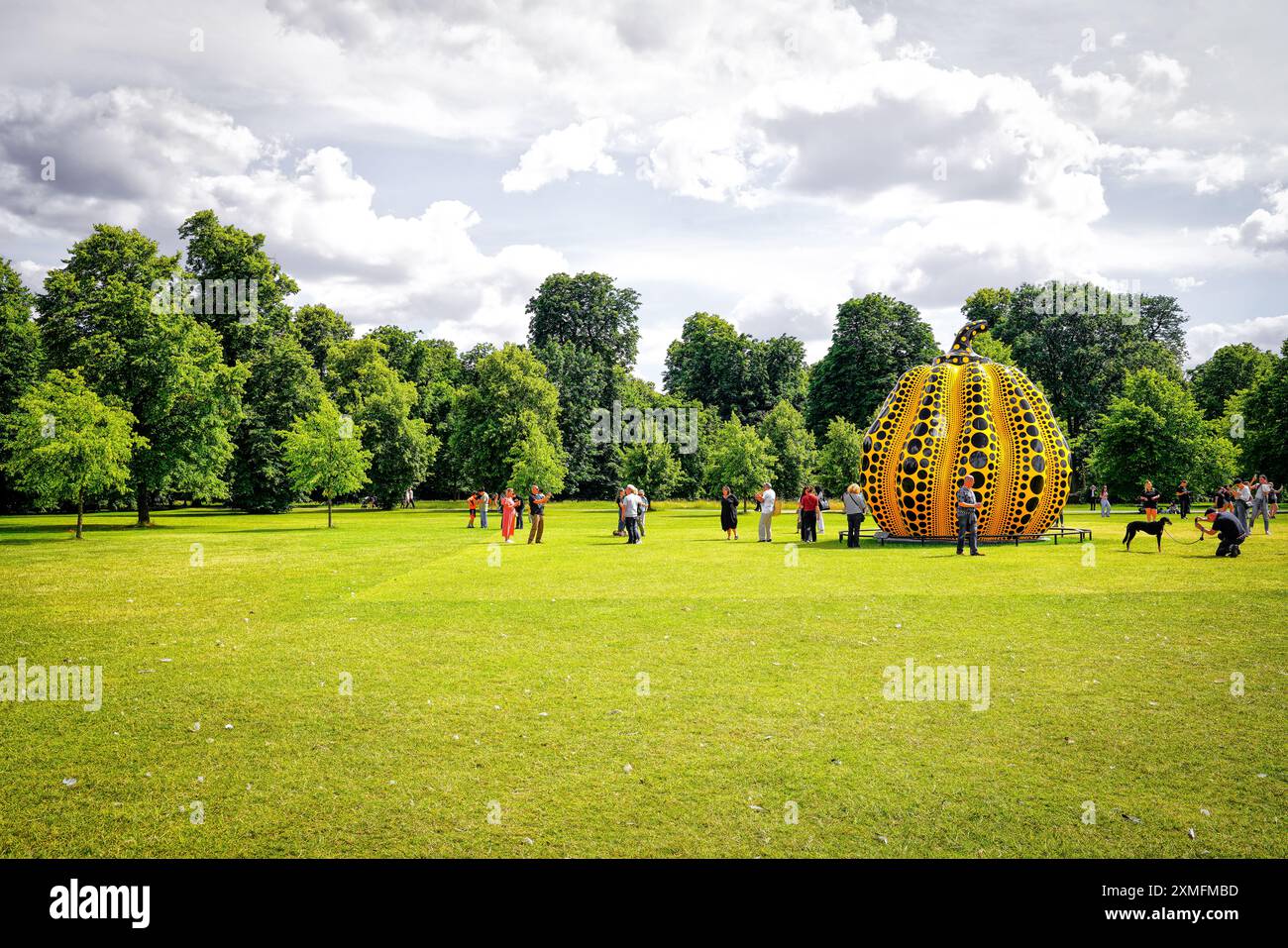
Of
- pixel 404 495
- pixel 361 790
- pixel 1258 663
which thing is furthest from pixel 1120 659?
pixel 404 495

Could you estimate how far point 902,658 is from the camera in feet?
36.9

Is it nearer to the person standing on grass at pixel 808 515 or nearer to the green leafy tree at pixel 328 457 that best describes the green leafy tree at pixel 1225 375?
the person standing on grass at pixel 808 515

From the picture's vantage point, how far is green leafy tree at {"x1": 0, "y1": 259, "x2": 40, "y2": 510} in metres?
53.3

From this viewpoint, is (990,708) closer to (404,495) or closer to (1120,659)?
(1120,659)

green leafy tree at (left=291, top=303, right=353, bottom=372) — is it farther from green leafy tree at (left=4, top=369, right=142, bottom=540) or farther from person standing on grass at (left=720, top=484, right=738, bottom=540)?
person standing on grass at (left=720, top=484, right=738, bottom=540)

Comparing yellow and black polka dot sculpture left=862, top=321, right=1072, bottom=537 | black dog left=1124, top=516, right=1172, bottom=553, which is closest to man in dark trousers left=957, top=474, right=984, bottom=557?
yellow and black polka dot sculpture left=862, top=321, right=1072, bottom=537

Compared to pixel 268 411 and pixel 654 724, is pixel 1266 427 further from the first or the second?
pixel 268 411

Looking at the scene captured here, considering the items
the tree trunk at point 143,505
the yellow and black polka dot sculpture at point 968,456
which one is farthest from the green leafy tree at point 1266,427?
the tree trunk at point 143,505

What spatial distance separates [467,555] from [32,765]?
19.0 metres

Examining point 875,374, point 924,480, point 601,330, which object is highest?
point 601,330

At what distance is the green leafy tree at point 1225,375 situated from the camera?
7969 cm

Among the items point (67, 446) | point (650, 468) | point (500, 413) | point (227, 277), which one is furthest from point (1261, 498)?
point (227, 277)

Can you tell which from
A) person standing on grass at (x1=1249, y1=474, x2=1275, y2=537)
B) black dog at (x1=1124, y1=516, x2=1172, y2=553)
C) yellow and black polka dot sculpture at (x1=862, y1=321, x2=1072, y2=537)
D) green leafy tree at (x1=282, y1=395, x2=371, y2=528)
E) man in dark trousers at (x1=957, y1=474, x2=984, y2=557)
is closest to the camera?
black dog at (x1=1124, y1=516, x2=1172, y2=553)

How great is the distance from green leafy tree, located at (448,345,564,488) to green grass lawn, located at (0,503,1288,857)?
158 ft
